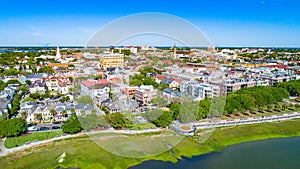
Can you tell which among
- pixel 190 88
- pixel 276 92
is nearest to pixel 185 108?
pixel 190 88

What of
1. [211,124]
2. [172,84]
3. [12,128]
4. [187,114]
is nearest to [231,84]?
[172,84]

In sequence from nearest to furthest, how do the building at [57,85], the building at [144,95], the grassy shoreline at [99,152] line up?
the grassy shoreline at [99,152] < the building at [144,95] < the building at [57,85]

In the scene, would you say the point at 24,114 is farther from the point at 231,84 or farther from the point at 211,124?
the point at 231,84

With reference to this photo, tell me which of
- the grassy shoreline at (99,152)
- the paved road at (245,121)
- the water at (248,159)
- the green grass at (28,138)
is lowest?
the water at (248,159)

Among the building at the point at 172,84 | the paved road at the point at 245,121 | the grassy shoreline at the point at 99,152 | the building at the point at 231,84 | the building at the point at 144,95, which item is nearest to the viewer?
the grassy shoreline at the point at 99,152

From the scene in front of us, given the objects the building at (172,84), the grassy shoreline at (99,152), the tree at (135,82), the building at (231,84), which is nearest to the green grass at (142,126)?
the grassy shoreline at (99,152)

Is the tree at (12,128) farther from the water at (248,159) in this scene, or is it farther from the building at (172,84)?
the building at (172,84)
